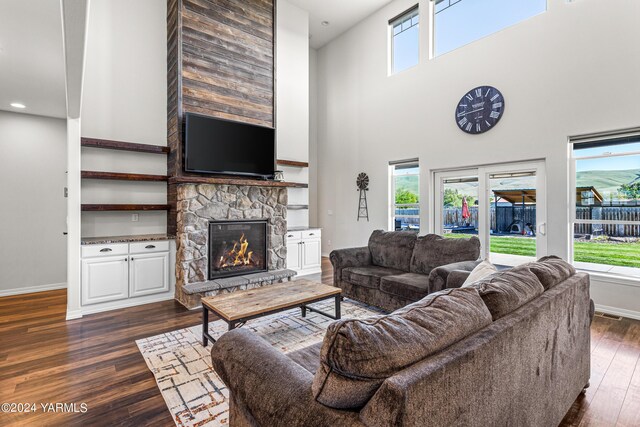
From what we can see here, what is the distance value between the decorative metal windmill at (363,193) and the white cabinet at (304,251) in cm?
120

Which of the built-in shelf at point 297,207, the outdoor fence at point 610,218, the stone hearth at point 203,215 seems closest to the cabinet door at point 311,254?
the built-in shelf at point 297,207

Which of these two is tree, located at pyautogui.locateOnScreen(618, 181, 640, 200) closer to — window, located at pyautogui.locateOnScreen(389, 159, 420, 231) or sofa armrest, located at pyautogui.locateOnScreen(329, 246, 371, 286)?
window, located at pyautogui.locateOnScreen(389, 159, 420, 231)

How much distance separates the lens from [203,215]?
4234 millimetres

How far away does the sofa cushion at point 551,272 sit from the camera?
67.2 inches

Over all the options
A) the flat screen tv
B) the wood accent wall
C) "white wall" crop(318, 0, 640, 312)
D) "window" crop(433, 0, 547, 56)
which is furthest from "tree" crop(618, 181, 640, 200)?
the wood accent wall

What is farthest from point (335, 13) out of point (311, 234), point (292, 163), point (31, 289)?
point (31, 289)

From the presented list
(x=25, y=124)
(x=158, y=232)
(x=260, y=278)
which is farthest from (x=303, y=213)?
(x=25, y=124)

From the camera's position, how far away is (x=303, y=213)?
20.5 feet

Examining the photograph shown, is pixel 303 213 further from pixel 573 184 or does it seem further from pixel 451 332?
pixel 451 332

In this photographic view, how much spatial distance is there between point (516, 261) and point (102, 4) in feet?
22.1

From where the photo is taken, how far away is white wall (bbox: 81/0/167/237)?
4184 mm

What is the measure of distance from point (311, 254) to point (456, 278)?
3406 millimetres

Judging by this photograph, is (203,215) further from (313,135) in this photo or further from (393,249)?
(313,135)

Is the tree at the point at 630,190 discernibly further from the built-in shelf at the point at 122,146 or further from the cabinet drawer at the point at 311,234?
the built-in shelf at the point at 122,146
